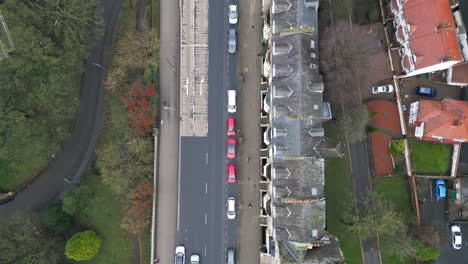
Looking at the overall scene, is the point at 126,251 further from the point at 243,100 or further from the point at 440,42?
the point at 440,42

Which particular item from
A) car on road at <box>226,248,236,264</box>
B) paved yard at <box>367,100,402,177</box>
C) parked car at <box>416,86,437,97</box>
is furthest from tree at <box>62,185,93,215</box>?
parked car at <box>416,86,437,97</box>

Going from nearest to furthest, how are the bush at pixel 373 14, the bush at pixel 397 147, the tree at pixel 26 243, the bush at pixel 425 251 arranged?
the tree at pixel 26 243, the bush at pixel 425 251, the bush at pixel 397 147, the bush at pixel 373 14

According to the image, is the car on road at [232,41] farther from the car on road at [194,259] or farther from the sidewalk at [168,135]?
the car on road at [194,259]

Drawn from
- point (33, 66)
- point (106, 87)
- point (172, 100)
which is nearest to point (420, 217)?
point (172, 100)

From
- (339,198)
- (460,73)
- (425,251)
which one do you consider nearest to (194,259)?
(339,198)

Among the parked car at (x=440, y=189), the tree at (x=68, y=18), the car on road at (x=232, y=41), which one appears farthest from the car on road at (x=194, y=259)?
the parked car at (x=440, y=189)

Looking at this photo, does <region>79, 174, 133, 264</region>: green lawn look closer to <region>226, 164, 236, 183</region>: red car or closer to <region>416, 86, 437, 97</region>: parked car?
<region>226, 164, 236, 183</region>: red car
